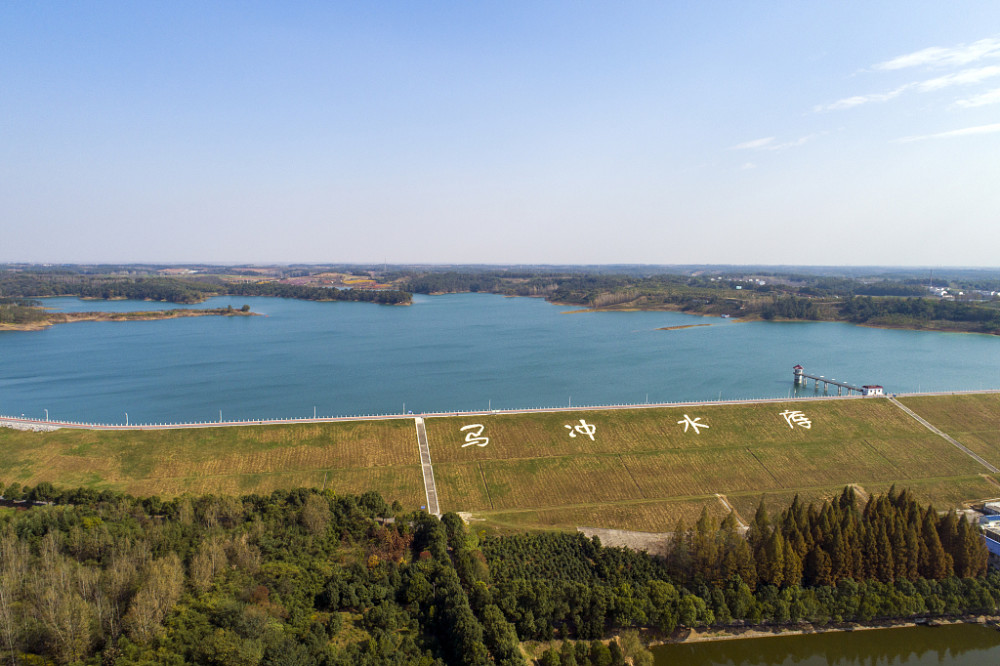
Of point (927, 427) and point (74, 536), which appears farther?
point (927, 427)

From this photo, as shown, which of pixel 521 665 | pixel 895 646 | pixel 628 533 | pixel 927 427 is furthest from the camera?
pixel 927 427

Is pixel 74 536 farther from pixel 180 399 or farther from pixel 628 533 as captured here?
pixel 180 399

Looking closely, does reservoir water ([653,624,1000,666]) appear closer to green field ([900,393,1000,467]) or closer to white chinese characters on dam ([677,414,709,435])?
white chinese characters on dam ([677,414,709,435])

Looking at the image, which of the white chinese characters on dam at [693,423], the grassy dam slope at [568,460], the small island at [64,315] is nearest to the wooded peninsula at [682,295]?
the small island at [64,315]

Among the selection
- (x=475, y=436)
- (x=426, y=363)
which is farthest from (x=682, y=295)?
(x=475, y=436)

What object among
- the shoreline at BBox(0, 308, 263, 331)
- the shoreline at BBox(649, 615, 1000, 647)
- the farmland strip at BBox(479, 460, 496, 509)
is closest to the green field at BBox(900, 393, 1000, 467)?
the shoreline at BBox(649, 615, 1000, 647)

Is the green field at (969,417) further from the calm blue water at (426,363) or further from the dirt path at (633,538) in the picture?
the dirt path at (633,538)

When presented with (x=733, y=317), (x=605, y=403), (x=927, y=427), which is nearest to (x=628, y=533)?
(x=605, y=403)
